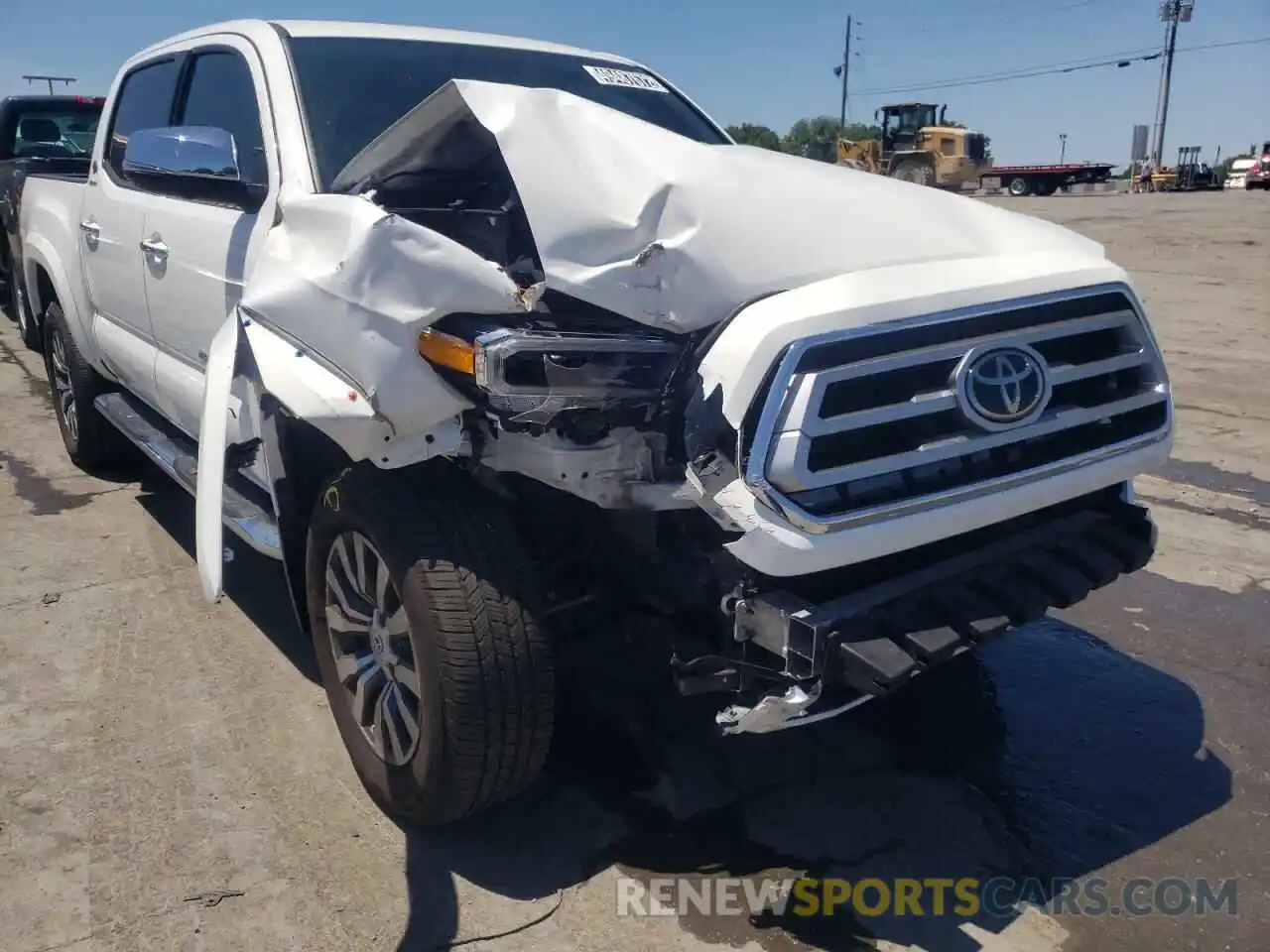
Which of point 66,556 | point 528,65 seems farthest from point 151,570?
point 528,65

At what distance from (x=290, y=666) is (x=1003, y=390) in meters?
2.60


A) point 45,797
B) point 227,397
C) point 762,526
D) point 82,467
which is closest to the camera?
point 762,526

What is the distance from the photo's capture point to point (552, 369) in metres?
2.23

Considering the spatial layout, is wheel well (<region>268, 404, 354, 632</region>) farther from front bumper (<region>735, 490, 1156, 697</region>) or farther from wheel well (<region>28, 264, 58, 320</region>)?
wheel well (<region>28, 264, 58, 320</region>)

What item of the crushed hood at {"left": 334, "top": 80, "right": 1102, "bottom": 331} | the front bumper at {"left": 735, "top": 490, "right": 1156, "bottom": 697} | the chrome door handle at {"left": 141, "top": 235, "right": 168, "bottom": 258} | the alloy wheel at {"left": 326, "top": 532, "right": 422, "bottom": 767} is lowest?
the alloy wheel at {"left": 326, "top": 532, "right": 422, "bottom": 767}

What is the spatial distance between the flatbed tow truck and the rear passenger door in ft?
145

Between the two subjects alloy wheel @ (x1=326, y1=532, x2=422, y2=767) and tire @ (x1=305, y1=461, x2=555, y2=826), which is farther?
alloy wheel @ (x1=326, y1=532, x2=422, y2=767)

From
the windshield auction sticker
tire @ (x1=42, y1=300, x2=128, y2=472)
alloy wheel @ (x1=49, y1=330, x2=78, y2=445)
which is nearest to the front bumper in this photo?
the windshield auction sticker

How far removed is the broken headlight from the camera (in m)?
2.20

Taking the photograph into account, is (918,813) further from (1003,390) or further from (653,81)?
(653,81)

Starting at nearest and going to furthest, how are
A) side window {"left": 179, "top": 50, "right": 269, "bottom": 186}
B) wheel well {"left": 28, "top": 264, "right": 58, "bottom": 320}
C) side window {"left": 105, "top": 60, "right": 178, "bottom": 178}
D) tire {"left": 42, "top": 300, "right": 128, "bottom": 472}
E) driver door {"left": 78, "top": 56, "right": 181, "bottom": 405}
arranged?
1. side window {"left": 179, "top": 50, "right": 269, "bottom": 186}
2. driver door {"left": 78, "top": 56, "right": 181, "bottom": 405}
3. side window {"left": 105, "top": 60, "right": 178, "bottom": 178}
4. tire {"left": 42, "top": 300, "right": 128, "bottom": 472}
5. wheel well {"left": 28, "top": 264, "right": 58, "bottom": 320}

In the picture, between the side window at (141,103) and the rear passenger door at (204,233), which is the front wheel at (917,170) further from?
the rear passenger door at (204,233)

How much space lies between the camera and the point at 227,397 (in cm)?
282

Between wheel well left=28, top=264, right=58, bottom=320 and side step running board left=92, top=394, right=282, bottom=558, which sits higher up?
wheel well left=28, top=264, right=58, bottom=320
